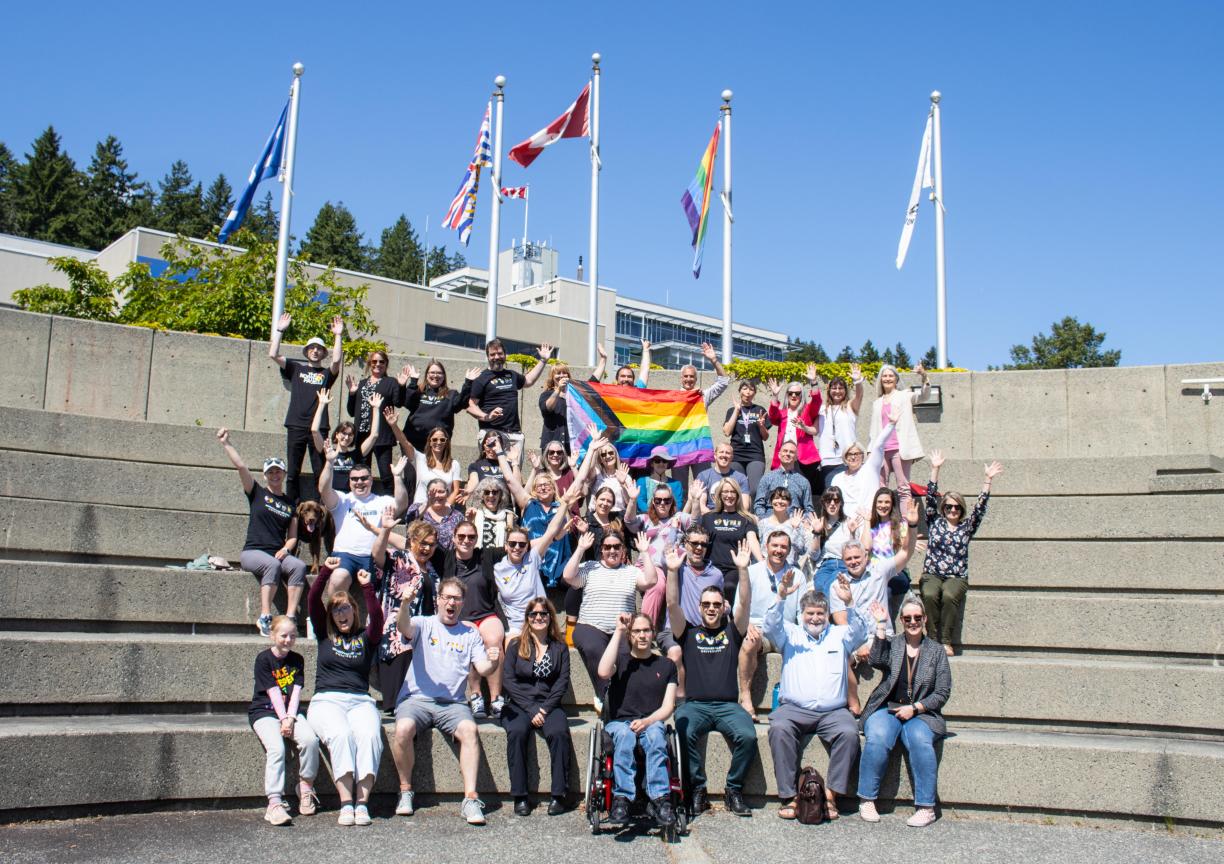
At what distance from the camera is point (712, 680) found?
7688 millimetres

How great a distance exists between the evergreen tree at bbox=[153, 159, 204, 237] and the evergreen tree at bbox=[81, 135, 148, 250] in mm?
1790

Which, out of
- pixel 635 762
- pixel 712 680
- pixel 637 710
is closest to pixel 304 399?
pixel 637 710

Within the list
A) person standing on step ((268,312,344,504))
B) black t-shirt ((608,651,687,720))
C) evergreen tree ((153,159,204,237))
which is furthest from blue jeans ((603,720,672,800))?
evergreen tree ((153,159,204,237))

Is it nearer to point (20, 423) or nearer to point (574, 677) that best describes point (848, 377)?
point (574, 677)

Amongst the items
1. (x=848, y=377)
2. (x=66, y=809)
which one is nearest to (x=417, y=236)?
(x=848, y=377)

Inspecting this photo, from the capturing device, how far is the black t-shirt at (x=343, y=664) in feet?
24.4

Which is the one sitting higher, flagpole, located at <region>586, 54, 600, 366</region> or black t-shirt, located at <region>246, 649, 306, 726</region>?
flagpole, located at <region>586, 54, 600, 366</region>

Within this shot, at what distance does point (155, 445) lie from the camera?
430 inches

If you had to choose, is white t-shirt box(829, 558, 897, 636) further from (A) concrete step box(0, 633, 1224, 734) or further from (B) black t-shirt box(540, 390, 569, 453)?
(B) black t-shirt box(540, 390, 569, 453)

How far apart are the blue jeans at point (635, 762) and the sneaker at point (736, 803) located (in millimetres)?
670

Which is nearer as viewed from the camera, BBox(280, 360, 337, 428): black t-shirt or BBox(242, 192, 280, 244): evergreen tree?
BBox(280, 360, 337, 428): black t-shirt

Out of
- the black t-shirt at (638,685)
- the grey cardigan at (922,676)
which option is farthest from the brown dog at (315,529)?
the grey cardigan at (922,676)

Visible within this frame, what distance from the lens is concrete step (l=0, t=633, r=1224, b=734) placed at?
7492 mm

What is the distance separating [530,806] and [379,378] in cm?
500
